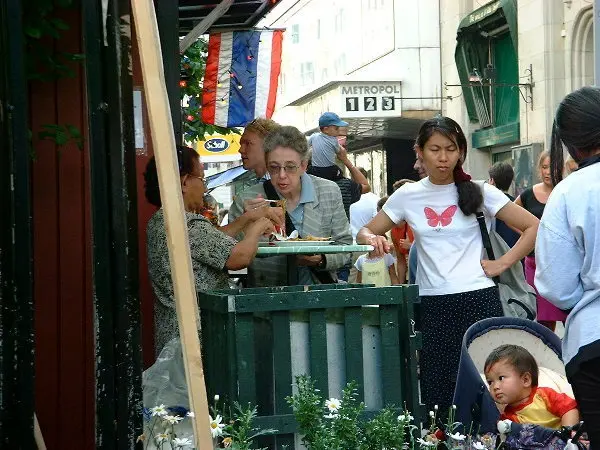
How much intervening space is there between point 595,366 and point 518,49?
2261 centimetres

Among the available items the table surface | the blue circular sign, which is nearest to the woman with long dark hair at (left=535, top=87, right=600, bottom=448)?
the table surface

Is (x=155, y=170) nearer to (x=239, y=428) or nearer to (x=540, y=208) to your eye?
(x=239, y=428)

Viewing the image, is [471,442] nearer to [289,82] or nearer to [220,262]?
[220,262]

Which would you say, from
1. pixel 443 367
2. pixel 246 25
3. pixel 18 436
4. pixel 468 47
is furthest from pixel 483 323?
pixel 468 47

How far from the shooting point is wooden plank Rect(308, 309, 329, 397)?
4434mm

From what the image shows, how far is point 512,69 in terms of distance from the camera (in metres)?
28.0

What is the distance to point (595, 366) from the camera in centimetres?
386

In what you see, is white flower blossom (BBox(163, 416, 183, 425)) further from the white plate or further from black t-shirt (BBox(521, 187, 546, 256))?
black t-shirt (BBox(521, 187, 546, 256))

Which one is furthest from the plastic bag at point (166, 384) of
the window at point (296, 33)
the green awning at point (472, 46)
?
the window at point (296, 33)

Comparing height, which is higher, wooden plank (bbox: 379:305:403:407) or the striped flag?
the striped flag

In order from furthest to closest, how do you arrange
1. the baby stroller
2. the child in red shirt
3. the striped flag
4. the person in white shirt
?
1. the person in white shirt
2. the striped flag
3. the baby stroller
4. the child in red shirt

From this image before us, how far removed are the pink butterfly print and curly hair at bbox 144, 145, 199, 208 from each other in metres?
1.17

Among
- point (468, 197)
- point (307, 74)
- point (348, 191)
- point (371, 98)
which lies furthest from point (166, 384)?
point (307, 74)

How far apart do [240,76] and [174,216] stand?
32.8 ft
